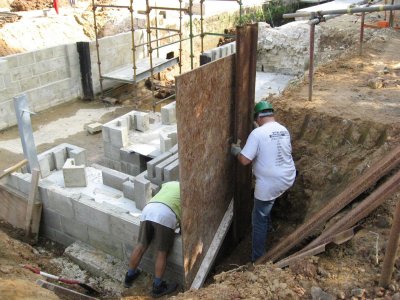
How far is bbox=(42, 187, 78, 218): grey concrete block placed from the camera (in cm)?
519

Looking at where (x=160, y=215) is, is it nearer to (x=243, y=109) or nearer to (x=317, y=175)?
(x=243, y=109)

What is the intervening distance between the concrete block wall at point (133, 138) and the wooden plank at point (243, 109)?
A: 1.34 meters

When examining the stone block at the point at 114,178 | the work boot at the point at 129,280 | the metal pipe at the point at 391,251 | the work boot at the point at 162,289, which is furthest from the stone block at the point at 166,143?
the metal pipe at the point at 391,251

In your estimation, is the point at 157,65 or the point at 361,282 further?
the point at 157,65

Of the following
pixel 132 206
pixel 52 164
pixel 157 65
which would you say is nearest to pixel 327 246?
pixel 132 206

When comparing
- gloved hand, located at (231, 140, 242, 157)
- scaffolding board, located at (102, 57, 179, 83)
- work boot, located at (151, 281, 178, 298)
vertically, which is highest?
gloved hand, located at (231, 140, 242, 157)

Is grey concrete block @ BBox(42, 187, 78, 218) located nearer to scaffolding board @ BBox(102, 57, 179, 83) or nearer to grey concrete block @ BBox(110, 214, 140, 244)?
grey concrete block @ BBox(110, 214, 140, 244)

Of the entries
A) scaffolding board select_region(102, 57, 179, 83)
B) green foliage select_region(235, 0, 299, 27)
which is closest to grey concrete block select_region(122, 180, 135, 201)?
scaffolding board select_region(102, 57, 179, 83)

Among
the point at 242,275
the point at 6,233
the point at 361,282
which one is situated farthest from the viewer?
the point at 6,233

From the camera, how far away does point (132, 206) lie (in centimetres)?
521

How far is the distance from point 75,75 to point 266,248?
6875mm

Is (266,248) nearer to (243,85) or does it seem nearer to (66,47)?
(243,85)

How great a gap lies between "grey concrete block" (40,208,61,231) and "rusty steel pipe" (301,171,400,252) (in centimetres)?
338

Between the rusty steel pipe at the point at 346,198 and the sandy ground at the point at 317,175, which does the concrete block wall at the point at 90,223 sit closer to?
the sandy ground at the point at 317,175
